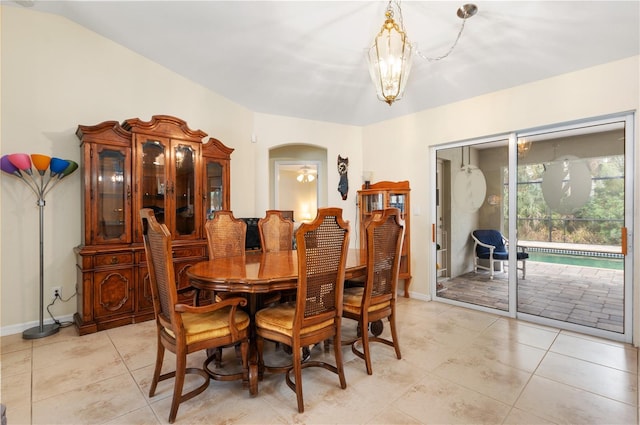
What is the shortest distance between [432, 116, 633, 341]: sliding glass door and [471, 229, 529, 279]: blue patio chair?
12 mm

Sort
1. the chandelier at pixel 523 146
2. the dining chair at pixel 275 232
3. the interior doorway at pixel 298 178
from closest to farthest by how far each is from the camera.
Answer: the dining chair at pixel 275 232
the chandelier at pixel 523 146
the interior doorway at pixel 298 178

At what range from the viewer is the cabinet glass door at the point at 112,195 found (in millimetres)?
3045

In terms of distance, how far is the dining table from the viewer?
1862 millimetres

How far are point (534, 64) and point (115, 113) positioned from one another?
176 inches

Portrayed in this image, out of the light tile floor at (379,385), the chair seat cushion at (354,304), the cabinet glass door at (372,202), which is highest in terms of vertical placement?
the cabinet glass door at (372,202)

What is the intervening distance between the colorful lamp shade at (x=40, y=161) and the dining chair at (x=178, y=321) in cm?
180

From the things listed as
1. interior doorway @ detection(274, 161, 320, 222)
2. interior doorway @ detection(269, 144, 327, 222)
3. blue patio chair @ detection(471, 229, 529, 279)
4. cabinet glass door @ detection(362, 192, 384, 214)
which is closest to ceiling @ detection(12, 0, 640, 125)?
cabinet glass door @ detection(362, 192, 384, 214)

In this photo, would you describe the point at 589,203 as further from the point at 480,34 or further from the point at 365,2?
the point at 365,2

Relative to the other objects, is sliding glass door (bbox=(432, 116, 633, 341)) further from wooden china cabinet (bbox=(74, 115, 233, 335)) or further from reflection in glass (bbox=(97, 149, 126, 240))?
reflection in glass (bbox=(97, 149, 126, 240))

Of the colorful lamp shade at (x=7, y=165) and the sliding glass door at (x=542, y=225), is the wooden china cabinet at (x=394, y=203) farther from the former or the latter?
the colorful lamp shade at (x=7, y=165)

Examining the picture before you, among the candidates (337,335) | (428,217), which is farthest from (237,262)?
(428,217)

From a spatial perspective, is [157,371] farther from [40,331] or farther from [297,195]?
[297,195]

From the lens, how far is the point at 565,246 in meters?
3.25

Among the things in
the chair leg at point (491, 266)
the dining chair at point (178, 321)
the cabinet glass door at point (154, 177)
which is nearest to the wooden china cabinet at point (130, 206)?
the cabinet glass door at point (154, 177)
